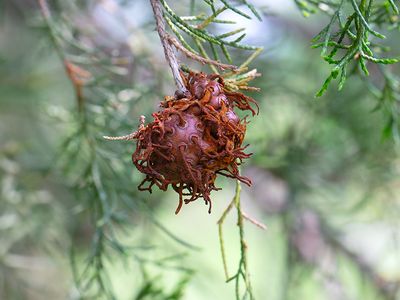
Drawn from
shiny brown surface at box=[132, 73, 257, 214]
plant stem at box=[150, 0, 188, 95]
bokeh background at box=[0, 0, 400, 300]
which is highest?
plant stem at box=[150, 0, 188, 95]

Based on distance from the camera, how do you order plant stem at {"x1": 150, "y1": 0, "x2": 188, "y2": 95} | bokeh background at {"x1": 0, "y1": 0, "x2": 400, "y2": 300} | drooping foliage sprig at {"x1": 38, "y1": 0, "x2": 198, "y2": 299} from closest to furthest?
plant stem at {"x1": 150, "y1": 0, "x2": 188, "y2": 95} < drooping foliage sprig at {"x1": 38, "y1": 0, "x2": 198, "y2": 299} < bokeh background at {"x1": 0, "y1": 0, "x2": 400, "y2": 300}

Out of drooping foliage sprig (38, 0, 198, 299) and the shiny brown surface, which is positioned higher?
the shiny brown surface

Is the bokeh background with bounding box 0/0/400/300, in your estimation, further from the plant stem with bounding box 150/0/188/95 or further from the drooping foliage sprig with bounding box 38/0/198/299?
the plant stem with bounding box 150/0/188/95

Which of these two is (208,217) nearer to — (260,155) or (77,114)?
(260,155)

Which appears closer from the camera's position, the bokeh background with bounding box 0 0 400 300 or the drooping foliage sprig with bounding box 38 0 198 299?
the drooping foliage sprig with bounding box 38 0 198 299

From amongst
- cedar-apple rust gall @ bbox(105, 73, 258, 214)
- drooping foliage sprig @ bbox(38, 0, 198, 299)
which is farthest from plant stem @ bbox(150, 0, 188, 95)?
drooping foliage sprig @ bbox(38, 0, 198, 299)

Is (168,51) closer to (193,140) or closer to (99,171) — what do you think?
(193,140)

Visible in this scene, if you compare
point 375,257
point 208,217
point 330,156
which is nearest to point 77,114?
point 330,156
